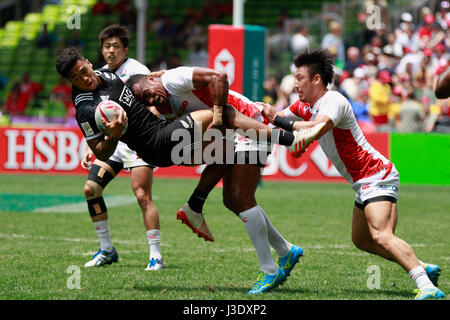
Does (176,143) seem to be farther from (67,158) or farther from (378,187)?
(67,158)

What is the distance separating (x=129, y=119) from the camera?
21.0 feet

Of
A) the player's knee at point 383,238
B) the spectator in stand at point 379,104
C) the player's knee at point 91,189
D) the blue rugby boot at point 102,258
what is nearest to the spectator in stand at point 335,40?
the spectator in stand at point 379,104

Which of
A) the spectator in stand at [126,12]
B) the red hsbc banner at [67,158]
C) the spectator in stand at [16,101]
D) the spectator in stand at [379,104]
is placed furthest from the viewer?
the spectator in stand at [126,12]

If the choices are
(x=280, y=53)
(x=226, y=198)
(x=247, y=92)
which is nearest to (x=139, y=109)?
(x=226, y=198)

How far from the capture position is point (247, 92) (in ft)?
54.4

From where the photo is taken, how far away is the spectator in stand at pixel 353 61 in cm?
2108

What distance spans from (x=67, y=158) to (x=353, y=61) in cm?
815

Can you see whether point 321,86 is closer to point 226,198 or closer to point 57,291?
point 226,198

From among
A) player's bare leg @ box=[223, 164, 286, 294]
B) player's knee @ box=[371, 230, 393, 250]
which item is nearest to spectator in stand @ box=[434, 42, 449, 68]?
player's bare leg @ box=[223, 164, 286, 294]

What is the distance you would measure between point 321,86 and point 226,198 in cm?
128

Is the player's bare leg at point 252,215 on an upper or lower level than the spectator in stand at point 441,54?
lower

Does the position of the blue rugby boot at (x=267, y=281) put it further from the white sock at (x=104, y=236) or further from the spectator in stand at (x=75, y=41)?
the spectator in stand at (x=75, y=41)

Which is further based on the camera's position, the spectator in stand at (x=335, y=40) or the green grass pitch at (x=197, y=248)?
the spectator in stand at (x=335, y=40)

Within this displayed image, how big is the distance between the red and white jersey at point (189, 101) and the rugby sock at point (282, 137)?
1.28 feet
